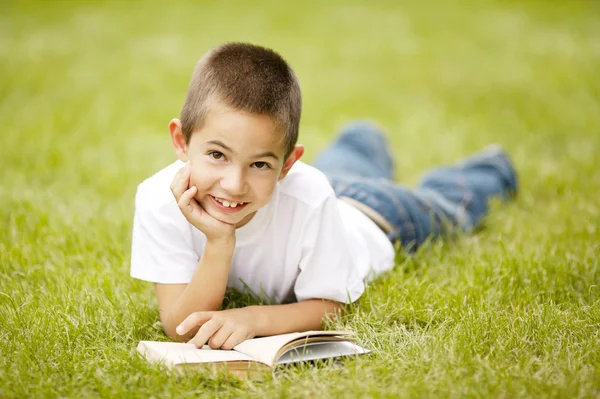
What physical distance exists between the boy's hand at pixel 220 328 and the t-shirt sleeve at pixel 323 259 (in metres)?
0.27

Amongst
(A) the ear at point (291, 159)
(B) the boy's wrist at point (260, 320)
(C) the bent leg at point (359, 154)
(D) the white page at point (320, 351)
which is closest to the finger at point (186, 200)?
(A) the ear at point (291, 159)

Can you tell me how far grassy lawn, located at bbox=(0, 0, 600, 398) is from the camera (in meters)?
2.21

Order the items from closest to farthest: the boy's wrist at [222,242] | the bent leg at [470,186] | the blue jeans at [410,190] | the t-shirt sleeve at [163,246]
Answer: the boy's wrist at [222,242] → the t-shirt sleeve at [163,246] → the blue jeans at [410,190] → the bent leg at [470,186]

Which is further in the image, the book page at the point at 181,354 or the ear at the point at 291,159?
the ear at the point at 291,159

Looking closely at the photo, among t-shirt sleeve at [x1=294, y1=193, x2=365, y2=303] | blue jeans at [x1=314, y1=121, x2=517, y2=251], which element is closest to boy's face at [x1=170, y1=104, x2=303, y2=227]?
t-shirt sleeve at [x1=294, y1=193, x2=365, y2=303]

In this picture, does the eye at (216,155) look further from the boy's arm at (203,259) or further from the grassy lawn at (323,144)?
the grassy lawn at (323,144)

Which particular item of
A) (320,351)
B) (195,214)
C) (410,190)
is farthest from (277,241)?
→ (410,190)

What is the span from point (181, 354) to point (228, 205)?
20.4 inches

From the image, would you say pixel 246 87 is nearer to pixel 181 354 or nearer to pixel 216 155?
pixel 216 155

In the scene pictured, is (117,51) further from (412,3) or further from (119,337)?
(119,337)

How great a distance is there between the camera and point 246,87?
2.30 metres

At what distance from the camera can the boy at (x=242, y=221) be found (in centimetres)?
229

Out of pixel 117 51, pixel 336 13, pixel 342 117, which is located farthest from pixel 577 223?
pixel 336 13

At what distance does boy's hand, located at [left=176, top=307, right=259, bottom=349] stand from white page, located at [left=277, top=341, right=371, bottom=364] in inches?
7.3
